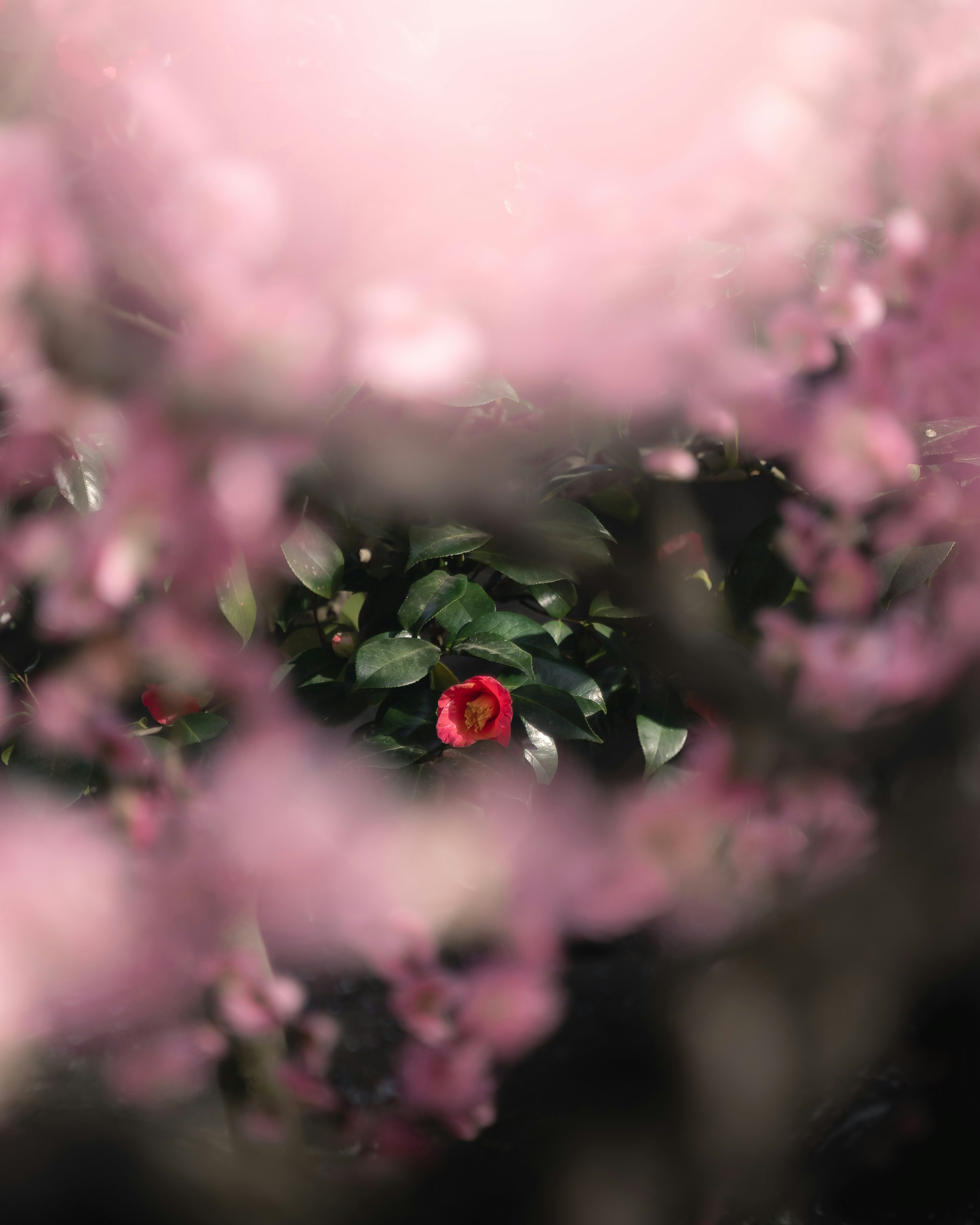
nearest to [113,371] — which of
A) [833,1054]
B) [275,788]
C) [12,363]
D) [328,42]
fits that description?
[12,363]

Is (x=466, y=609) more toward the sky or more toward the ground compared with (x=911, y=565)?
more toward the ground

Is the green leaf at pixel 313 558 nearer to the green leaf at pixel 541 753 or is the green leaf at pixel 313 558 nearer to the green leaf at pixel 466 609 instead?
the green leaf at pixel 466 609

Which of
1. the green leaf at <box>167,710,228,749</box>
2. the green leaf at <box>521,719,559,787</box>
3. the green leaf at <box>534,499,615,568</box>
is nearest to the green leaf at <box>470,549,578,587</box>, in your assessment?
the green leaf at <box>534,499,615,568</box>

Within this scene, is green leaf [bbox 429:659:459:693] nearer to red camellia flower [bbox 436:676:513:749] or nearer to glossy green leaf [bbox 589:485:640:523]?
red camellia flower [bbox 436:676:513:749]

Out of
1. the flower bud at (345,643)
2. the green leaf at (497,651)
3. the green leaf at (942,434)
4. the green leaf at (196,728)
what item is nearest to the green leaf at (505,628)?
the green leaf at (497,651)

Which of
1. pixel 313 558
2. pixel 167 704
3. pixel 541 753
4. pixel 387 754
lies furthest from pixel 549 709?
pixel 167 704

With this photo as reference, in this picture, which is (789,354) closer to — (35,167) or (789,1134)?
(35,167)

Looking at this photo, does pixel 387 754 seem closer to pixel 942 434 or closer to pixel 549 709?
pixel 549 709
